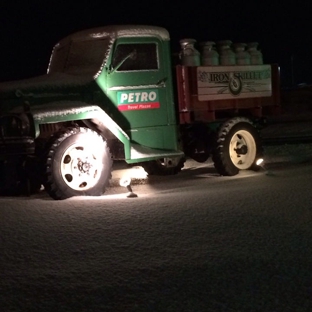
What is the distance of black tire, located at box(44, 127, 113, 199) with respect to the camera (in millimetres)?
8805

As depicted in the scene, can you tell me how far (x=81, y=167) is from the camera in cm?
929

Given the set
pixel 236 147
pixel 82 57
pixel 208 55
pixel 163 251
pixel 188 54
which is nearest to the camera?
pixel 163 251

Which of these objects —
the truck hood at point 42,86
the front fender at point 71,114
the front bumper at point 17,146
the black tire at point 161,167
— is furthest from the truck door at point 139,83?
the front bumper at point 17,146

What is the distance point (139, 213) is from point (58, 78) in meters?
3.50

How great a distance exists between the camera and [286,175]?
10.4 m

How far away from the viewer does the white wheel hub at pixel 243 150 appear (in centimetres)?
1167

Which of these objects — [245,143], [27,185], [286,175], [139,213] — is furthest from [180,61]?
[139,213]

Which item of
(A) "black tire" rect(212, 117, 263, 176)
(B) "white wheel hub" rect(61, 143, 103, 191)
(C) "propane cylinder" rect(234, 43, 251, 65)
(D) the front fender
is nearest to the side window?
(D) the front fender

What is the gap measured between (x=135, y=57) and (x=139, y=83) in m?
0.43

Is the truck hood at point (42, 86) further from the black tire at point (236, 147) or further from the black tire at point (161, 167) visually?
the black tire at point (236, 147)

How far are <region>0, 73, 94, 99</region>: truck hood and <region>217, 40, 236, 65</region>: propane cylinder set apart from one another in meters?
2.84

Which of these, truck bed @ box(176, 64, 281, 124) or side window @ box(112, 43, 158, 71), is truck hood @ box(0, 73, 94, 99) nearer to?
side window @ box(112, 43, 158, 71)

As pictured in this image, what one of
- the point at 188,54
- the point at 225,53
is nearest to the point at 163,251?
the point at 188,54

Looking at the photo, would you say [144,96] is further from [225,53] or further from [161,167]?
[225,53]
